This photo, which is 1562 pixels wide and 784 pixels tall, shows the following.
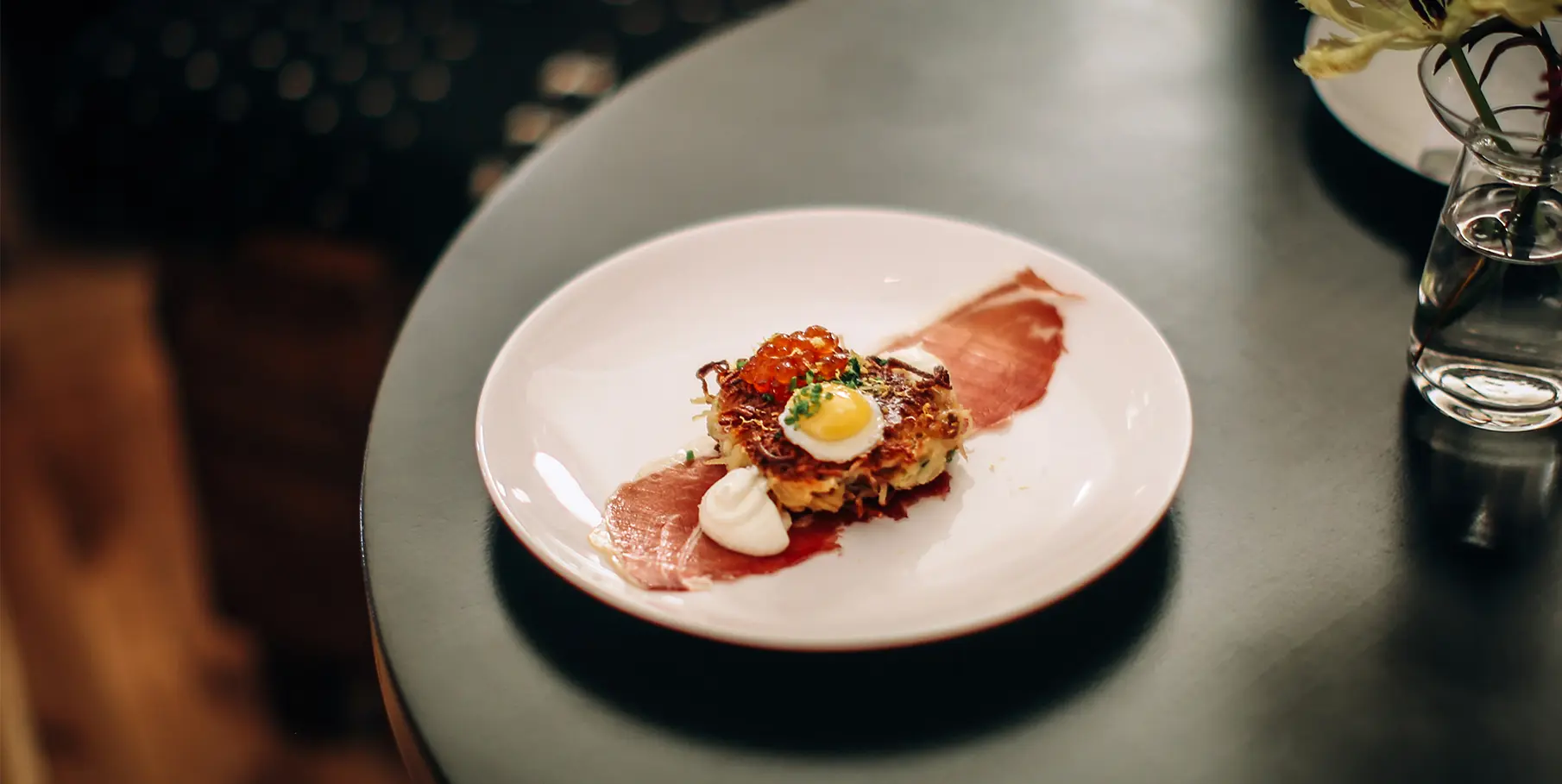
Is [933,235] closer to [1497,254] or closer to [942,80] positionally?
[942,80]

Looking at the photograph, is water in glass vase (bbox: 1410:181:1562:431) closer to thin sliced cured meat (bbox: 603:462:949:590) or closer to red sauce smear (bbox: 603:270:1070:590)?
red sauce smear (bbox: 603:270:1070:590)

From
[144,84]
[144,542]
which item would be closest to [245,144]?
[144,84]

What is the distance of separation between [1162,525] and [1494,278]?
0.42 meters

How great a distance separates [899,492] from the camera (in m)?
1.34

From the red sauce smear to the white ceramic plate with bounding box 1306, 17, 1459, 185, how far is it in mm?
560

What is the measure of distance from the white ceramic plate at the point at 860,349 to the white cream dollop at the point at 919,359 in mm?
84

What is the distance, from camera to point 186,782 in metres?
2.73

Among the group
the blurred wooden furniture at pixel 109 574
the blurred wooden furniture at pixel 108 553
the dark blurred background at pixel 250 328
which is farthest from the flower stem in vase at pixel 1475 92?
the blurred wooden furniture at pixel 108 553

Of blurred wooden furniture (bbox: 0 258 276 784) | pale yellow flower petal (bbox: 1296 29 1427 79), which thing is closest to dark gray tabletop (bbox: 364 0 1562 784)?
pale yellow flower petal (bbox: 1296 29 1427 79)

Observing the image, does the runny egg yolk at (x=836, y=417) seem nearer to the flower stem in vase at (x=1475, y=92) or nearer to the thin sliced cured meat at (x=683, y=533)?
the thin sliced cured meat at (x=683, y=533)

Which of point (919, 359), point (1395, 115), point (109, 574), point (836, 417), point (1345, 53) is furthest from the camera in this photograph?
point (109, 574)

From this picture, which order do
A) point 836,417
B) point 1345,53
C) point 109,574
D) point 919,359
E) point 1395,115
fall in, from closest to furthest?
point 1345,53 → point 836,417 → point 919,359 → point 1395,115 → point 109,574

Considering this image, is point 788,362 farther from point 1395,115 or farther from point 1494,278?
point 1395,115

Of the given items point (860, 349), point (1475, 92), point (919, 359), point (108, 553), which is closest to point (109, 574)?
point (108, 553)
